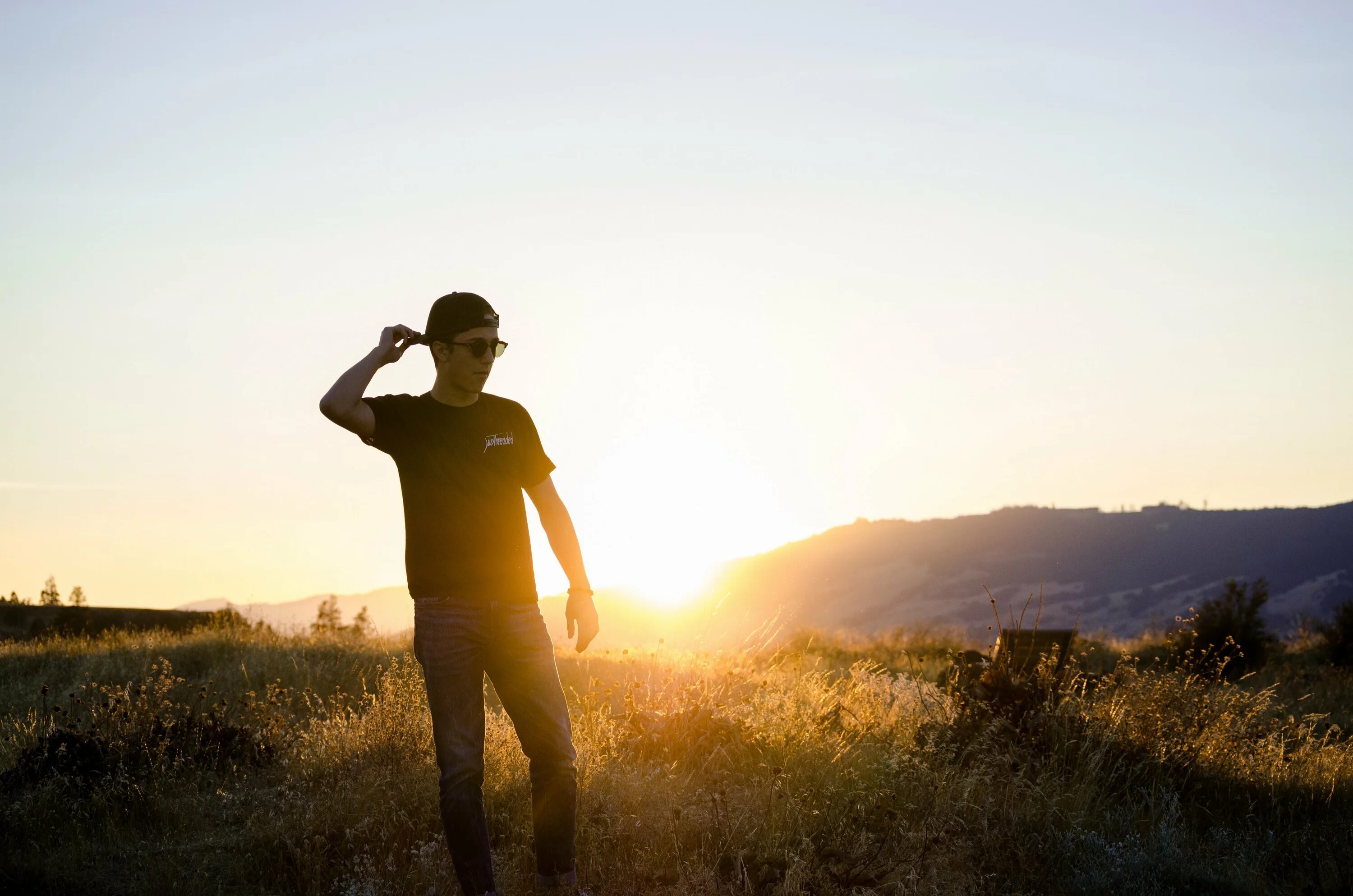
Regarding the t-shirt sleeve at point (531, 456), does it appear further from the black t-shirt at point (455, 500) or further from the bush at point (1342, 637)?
the bush at point (1342, 637)

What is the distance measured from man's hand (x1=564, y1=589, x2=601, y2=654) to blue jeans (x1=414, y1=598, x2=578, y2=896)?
0.47ft

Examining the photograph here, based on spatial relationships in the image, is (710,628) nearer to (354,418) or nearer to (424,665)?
(424,665)

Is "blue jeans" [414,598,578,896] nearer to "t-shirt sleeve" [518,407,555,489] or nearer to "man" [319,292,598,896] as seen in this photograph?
"man" [319,292,598,896]

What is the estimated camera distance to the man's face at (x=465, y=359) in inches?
169

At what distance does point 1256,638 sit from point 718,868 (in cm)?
1914

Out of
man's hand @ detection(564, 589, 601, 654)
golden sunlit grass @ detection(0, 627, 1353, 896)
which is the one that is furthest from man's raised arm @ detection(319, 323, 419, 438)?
golden sunlit grass @ detection(0, 627, 1353, 896)

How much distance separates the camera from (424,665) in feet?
13.9

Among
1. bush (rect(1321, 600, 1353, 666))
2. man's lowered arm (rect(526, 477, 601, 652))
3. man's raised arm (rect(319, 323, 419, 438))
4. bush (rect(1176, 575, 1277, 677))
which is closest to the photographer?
man's raised arm (rect(319, 323, 419, 438))

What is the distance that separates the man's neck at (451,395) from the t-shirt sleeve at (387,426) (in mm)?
203

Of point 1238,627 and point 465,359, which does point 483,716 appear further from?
point 1238,627

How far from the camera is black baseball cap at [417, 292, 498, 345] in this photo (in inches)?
168

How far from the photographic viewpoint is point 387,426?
13.7ft

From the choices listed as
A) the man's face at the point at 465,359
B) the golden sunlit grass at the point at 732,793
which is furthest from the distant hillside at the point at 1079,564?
→ the man's face at the point at 465,359

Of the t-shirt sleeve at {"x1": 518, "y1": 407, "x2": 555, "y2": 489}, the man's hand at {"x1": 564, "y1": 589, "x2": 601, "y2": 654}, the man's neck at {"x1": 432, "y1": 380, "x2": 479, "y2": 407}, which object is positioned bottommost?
the man's hand at {"x1": 564, "y1": 589, "x2": 601, "y2": 654}
